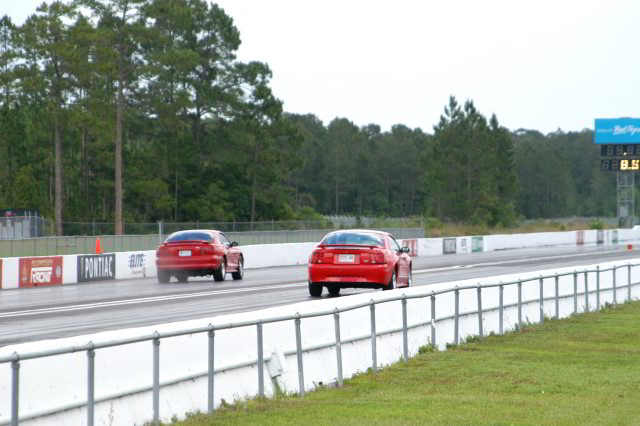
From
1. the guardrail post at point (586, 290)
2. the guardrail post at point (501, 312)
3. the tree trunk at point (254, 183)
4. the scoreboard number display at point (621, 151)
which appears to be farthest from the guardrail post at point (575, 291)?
the tree trunk at point (254, 183)

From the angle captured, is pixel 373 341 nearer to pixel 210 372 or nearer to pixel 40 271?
pixel 210 372

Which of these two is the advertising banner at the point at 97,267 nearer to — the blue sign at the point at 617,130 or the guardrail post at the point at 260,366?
the guardrail post at the point at 260,366

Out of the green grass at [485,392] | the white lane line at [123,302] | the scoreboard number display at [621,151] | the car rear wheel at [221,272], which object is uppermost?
the scoreboard number display at [621,151]

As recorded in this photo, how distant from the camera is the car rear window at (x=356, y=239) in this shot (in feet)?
80.9

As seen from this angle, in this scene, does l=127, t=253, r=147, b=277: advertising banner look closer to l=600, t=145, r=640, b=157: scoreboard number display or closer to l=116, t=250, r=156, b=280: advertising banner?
l=116, t=250, r=156, b=280: advertising banner

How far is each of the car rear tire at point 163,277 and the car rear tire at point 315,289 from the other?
901 cm

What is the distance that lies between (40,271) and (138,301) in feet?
31.3

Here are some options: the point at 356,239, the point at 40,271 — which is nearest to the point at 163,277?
the point at 40,271

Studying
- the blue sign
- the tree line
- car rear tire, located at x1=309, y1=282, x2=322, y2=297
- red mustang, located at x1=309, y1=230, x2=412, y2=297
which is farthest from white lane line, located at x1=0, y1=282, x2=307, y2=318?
the blue sign

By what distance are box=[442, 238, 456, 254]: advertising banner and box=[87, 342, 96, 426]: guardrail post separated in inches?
2109

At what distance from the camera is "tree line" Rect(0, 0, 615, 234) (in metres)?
70.8

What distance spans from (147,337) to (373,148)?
160638 mm

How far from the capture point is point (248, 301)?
2442cm

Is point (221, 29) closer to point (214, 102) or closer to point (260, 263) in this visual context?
point (214, 102)
